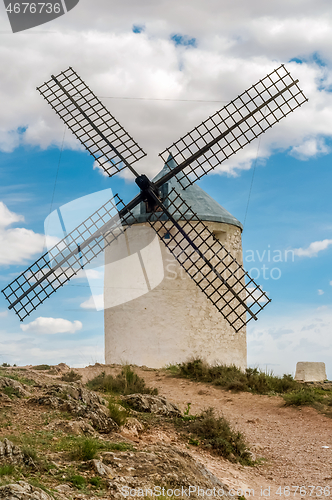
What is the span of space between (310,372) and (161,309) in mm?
5315

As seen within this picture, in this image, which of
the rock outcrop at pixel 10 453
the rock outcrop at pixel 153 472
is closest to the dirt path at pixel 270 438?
the rock outcrop at pixel 153 472

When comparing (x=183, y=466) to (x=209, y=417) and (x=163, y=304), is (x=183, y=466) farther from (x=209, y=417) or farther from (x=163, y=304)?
(x=163, y=304)

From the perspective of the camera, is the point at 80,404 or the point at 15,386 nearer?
the point at 80,404

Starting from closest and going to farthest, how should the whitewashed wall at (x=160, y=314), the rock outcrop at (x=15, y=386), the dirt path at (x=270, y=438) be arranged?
the dirt path at (x=270, y=438) → the rock outcrop at (x=15, y=386) → the whitewashed wall at (x=160, y=314)

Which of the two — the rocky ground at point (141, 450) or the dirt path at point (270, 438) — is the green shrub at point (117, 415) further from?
the dirt path at point (270, 438)

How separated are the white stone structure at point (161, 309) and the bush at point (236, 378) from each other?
80 cm

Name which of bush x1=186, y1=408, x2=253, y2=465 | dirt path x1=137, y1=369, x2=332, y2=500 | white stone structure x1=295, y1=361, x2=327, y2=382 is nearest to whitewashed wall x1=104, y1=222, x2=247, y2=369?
dirt path x1=137, y1=369, x2=332, y2=500

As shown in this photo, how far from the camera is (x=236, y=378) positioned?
43.4 feet

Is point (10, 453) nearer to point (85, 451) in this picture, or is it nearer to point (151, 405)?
point (85, 451)

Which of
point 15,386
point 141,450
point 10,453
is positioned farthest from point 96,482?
point 15,386

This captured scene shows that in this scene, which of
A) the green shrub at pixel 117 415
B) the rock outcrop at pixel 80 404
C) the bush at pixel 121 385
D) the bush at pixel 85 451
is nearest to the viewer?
the bush at pixel 85 451

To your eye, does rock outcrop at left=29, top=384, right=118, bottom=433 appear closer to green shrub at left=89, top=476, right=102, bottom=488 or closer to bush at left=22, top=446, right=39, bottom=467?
bush at left=22, top=446, right=39, bottom=467

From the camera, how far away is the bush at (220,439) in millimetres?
7472

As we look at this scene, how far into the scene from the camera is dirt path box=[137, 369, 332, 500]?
6.79 metres
